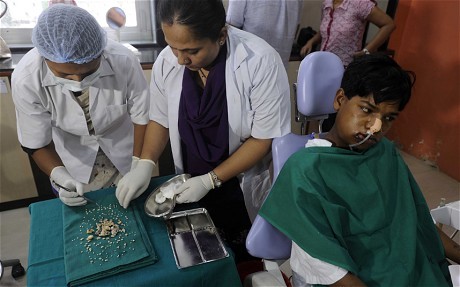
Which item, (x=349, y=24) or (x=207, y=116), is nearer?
(x=207, y=116)

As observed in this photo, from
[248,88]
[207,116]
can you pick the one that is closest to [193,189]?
[207,116]

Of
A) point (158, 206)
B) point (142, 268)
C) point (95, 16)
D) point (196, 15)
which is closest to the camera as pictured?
point (142, 268)

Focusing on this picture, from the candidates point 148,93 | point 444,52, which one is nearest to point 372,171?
point 148,93

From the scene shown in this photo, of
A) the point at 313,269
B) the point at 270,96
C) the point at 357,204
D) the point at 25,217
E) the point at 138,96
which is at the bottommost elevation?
the point at 25,217

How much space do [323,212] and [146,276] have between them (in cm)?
48

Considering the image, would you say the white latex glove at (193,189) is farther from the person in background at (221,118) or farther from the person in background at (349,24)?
the person in background at (349,24)

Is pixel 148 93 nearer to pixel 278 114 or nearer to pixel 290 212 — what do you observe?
pixel 278 114

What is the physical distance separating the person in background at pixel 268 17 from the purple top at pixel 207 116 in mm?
1019

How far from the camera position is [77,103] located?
4.41 feet

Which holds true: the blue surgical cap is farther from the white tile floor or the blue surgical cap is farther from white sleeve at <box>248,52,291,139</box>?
the white tile floor

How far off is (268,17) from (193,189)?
1407 mm

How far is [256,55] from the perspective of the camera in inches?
45.8

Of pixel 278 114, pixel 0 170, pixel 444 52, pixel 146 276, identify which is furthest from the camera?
pixel 444 52

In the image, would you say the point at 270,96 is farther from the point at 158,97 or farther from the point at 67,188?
the point at 67,188
